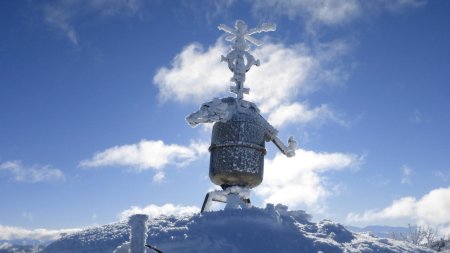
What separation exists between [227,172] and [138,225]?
17.2ft

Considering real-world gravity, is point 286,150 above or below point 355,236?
above

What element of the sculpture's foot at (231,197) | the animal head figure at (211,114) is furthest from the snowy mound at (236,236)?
the animal head figure at (211,114)

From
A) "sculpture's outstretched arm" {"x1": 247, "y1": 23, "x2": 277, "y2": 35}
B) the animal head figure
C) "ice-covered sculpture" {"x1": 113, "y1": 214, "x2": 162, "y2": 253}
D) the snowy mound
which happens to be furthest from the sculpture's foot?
"ice-covered sculpture" {"x1": 113, "y1": 214, "x2": 162, "y2": 253}

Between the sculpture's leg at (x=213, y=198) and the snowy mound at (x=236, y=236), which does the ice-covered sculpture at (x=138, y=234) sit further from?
the sculpture's leg at (x=213, y=198)

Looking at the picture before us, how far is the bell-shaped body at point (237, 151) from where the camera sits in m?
11.9

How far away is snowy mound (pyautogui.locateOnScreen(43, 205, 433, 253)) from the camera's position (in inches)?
343

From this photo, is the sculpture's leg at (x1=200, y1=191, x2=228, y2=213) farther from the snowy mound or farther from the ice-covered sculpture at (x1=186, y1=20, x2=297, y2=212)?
the snowy mound

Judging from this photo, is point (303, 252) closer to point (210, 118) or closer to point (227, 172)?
point (227, 172)

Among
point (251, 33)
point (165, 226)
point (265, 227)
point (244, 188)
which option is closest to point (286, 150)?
point (244, 188)

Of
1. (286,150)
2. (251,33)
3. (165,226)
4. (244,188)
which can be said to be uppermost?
(251,33)

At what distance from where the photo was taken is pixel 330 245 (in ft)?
30.4

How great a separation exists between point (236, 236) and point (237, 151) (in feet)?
10.8

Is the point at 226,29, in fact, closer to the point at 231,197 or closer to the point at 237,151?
the point at 237,151

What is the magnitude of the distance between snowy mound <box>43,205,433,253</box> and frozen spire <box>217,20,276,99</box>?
13.4 feet
